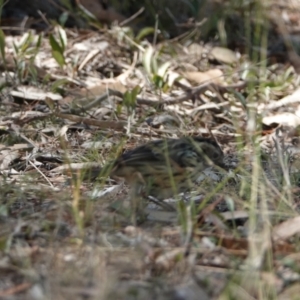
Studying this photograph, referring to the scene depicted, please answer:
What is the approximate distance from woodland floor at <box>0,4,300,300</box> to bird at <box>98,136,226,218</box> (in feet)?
0.34

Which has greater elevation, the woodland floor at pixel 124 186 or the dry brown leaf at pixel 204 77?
the woodland floor at pixel 124 186

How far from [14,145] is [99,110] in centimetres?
109

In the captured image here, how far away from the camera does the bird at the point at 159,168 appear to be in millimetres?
4180

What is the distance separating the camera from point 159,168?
4.20 meters

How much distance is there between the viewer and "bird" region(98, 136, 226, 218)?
418cm

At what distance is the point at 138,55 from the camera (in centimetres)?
752

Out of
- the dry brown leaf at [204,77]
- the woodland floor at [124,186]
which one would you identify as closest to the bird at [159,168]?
the woodland floor at [124,186]

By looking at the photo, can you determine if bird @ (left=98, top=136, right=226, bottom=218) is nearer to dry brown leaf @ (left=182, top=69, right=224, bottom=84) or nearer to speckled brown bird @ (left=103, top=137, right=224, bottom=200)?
speckled brown bird @ (left=103, top=137, right=224, bottom=200)

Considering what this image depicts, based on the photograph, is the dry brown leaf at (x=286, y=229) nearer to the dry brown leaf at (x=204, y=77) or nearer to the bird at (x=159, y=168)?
the bird at (x=159, y=168)

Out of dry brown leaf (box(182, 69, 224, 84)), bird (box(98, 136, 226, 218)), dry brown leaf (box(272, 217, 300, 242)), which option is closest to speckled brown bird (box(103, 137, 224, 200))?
bird (box(98, 136, 226, 218))

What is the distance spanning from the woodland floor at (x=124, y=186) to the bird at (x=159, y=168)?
103 mm

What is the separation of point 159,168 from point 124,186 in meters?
0.47

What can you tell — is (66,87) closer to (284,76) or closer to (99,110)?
(99,110)

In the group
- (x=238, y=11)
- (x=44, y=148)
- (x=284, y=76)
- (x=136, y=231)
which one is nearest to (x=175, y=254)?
(x=136, y=231)
